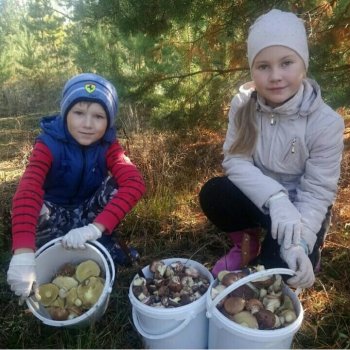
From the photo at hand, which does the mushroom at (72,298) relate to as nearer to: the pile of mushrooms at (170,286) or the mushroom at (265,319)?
the pile of mushrooms at (170,286)

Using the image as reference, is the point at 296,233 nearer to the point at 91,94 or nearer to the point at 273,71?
the point at 273,71

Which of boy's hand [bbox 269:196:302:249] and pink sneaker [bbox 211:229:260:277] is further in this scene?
pink sneaker [bbox 211:229:260:277]

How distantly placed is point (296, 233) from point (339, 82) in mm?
1179

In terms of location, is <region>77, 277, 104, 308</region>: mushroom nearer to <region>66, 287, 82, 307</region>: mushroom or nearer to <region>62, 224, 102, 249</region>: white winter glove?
<region>66, 287, 82, 307</region>: mushroom

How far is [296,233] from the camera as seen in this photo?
1401 mm

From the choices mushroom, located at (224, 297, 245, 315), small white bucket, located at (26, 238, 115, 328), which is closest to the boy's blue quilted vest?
small white bucket, located at (26, 238, 115, 328)

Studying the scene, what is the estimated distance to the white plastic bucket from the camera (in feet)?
4.34

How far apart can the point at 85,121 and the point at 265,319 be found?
1085mm

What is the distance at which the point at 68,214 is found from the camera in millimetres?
1972

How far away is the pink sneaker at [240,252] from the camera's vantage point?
1.76 meters

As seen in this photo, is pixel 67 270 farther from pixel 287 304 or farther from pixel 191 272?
pixel 287 304

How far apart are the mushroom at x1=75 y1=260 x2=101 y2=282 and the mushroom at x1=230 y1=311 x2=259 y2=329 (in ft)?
1.97

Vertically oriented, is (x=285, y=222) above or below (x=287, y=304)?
above

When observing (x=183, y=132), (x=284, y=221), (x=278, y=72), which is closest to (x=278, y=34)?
(x=278, y=72)
